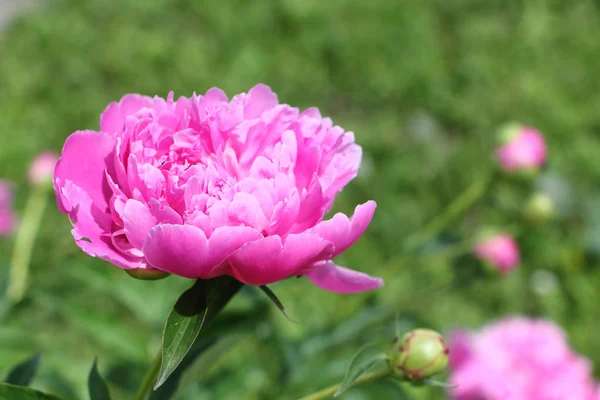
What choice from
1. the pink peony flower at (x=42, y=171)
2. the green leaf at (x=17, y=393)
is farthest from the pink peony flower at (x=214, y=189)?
the pink peony flower at (x=42, y=171)

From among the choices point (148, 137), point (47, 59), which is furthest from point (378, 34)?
point (148, 137)

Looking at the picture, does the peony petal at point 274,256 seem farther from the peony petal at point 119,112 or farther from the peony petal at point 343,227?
the peony petal at point 119,112

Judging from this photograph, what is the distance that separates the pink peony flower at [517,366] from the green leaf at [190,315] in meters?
0.64

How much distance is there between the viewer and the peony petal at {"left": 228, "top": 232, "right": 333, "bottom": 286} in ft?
1.63

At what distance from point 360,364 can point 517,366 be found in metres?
0.62

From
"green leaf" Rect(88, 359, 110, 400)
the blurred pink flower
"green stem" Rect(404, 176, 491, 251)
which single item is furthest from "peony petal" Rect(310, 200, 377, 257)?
the blurred pink flower

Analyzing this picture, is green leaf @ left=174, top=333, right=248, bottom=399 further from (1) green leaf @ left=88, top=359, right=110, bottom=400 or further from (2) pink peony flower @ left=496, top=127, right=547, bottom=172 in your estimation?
(2) pink peony flower @ left=496, top=127, right=547, bottom=172

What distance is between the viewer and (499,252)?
4.10 feet

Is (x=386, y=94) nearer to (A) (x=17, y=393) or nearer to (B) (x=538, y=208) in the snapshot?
(B) (x=538, y=208)

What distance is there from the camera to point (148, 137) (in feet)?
1.81

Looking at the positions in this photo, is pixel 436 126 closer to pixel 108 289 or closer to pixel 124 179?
pixel 108 289

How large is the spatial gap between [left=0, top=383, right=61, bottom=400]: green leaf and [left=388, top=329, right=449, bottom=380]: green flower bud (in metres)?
0.27

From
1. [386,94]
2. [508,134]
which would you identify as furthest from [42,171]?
[386,94]

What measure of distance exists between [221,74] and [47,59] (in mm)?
545
